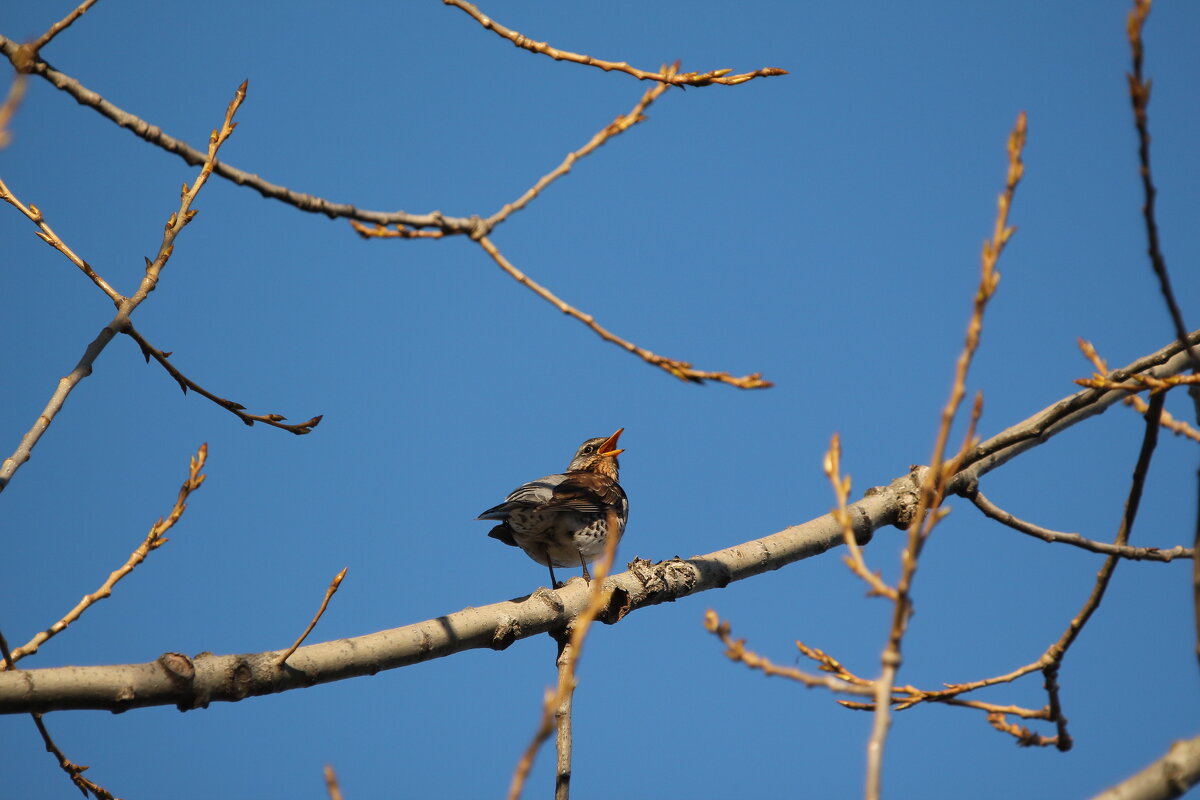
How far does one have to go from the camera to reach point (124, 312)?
11.5ft

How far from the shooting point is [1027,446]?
15.5 ft

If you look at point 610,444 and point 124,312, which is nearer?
point 124,312

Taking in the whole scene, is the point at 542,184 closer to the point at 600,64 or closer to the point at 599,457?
the point at 600,64

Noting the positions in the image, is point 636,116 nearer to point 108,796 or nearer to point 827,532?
point 827,532

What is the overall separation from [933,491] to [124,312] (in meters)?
2.79

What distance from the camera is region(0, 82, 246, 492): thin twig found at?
3.12 meters

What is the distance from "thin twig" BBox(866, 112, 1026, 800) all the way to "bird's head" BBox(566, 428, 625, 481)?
22.8 feet

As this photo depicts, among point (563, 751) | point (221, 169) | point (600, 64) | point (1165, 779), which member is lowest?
point (1165, 779)

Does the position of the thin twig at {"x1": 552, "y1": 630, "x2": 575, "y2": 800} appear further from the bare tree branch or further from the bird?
the bird

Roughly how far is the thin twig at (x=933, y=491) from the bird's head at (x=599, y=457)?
6.95 metres

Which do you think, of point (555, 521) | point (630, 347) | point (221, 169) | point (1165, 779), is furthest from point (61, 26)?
point (555, 521)

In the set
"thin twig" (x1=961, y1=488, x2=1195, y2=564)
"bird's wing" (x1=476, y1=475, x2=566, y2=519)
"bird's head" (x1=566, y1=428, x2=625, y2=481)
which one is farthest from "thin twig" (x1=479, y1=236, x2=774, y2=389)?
"bird's head" (x1=566, y1=428, x2=625, y2=481)

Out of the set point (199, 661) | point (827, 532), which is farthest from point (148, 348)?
point (827, 532)

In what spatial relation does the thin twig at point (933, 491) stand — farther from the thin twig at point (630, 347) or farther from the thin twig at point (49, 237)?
the thin twig at point (49, 237)
